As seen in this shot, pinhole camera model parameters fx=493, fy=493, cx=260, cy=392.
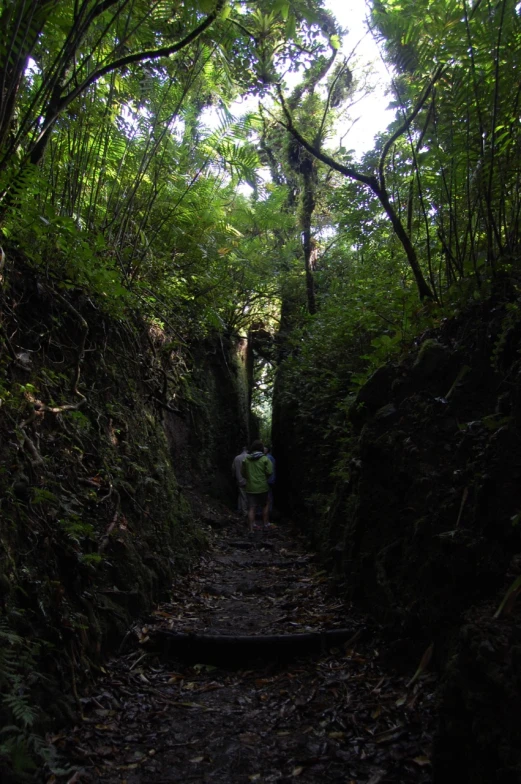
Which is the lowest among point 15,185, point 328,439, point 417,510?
point 417,510

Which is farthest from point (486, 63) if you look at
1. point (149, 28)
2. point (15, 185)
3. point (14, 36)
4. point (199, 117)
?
point (199, 117)

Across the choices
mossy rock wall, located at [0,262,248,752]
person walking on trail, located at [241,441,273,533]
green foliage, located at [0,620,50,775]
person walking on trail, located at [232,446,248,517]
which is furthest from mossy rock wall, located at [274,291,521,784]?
person walking on trail, located at [232,446,248,517]

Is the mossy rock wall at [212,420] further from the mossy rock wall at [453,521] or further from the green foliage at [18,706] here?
the green foliage at [18,706]

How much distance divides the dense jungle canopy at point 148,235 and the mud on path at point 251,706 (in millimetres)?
357

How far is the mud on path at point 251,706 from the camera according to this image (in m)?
2.30

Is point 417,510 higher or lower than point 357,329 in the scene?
lower

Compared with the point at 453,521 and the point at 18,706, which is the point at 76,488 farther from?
the point at 453,521

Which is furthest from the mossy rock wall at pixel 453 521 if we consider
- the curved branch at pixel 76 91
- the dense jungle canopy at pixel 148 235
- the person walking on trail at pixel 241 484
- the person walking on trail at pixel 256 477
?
the person walking on trail at pixel 241 484

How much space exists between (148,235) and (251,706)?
19.9 feet

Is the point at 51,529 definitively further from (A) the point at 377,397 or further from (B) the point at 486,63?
(B) the point at 486,63

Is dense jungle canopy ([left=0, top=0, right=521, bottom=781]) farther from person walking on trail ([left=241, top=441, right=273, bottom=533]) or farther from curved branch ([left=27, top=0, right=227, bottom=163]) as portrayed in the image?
person walking on trail ([left=241, top=441, right=273, bottom=533])

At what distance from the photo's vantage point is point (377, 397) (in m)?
4.39

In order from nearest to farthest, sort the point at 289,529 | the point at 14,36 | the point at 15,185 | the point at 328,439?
the point at 14,36 < the point at 15,185 < the point at 328,439 < the point at 289,529

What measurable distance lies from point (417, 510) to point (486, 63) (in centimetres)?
325
